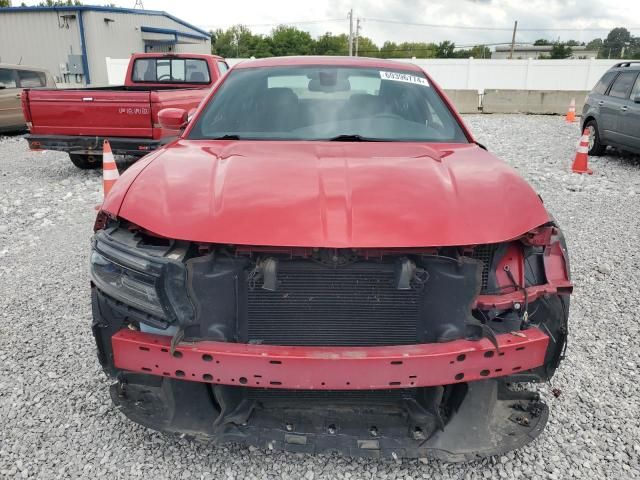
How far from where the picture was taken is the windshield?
2992 millimetres

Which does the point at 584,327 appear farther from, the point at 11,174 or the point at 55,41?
the point at 55,41

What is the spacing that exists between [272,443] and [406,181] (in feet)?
4.05

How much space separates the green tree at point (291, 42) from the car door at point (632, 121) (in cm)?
7492

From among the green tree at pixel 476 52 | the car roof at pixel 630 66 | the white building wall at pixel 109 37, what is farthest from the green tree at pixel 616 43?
the car roof at pixel 630 66

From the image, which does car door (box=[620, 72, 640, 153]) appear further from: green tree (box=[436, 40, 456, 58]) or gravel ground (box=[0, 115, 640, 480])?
green tree (box=[436, 40, 456, 58])

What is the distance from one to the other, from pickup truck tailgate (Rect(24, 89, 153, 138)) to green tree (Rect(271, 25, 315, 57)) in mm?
76285

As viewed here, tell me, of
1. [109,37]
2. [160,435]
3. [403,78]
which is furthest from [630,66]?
[109,37]

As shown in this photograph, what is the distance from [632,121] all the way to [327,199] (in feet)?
27.8

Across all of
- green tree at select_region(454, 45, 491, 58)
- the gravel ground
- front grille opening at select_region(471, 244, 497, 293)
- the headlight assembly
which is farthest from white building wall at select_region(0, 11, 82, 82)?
green tree at select_region(454, 45, 491, 58)

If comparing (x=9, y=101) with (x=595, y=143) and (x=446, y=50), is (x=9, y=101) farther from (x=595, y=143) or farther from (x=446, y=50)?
(x=446, y=50)

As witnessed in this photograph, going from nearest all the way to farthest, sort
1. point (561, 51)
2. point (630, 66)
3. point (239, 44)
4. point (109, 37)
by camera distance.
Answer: point (630, 66)
point (109, 37)
point (561, 51)
point (239, 44)

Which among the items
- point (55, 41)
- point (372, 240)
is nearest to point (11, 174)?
point (372, 240)

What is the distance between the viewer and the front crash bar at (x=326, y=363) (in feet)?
6.19

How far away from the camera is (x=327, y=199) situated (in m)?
1.99
